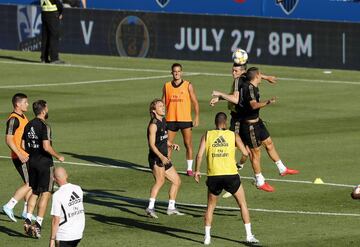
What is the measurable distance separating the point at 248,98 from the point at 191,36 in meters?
23.7

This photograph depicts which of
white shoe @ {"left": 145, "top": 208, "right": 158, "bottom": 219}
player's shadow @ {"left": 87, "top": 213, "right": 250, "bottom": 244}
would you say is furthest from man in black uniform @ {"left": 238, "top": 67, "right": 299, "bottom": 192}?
player's shadow @ {"left": 87, "top": 213, "right": 250, "bottom": 244}

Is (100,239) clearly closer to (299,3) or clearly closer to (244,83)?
(244,83)

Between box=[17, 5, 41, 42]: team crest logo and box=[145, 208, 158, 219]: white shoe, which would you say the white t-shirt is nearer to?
box=[145, 208, 158, 219]: white shoe

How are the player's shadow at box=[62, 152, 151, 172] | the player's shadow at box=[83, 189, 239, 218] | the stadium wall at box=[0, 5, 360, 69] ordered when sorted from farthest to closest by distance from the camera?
the stadium wall at box=[0, 5, 360, 69], the player's shadow at box=[62, 152, 151, 172], the player's shadow at box=[83, 189, 239, 218]

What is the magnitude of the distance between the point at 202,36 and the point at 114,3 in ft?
30.0

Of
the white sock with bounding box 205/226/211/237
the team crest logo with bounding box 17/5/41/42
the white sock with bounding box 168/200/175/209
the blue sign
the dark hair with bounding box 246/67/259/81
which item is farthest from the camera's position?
the team crest logo with bounding box 17/5/41/42

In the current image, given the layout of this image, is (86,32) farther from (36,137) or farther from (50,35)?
Answer: (36,137)

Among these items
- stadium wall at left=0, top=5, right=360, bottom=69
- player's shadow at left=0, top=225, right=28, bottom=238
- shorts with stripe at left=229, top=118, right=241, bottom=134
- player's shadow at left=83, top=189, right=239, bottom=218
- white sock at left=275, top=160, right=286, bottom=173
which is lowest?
player's shadow at left=0, top=225, right=28, bottom=238

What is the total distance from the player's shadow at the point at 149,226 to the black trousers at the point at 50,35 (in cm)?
2474

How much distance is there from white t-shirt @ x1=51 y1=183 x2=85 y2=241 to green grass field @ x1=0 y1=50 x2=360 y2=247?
110 inches

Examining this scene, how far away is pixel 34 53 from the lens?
51.7 meters

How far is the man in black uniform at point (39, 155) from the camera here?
2080cm

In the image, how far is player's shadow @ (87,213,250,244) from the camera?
20609mm

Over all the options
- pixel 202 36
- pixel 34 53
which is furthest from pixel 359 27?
pixel 34 53
